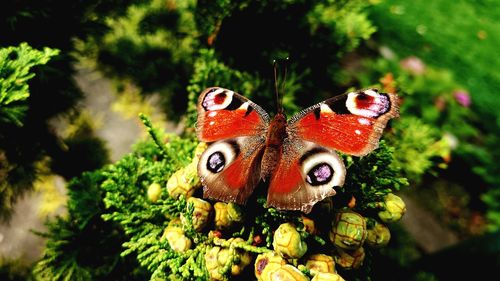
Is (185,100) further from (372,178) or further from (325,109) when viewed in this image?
(372,178)

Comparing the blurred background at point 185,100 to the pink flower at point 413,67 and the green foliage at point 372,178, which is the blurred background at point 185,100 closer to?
the pink flower at point 413,67

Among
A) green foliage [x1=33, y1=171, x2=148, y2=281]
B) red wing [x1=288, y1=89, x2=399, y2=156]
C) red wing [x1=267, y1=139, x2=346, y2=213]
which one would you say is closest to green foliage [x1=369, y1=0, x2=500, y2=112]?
red wing [x1=288, y1=89, x2=399, y2=156]

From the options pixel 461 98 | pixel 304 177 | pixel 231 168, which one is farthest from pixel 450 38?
pixel 231 168

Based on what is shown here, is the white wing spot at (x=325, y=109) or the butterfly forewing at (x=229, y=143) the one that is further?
the white wing spot at (x=325, y=109)

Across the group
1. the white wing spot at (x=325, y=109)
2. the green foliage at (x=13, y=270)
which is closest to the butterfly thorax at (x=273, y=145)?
the white wing spot at (x=325, y=109)

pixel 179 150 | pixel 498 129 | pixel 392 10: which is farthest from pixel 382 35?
pixel 179 150

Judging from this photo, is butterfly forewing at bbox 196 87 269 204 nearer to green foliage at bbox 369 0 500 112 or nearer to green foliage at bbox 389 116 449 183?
green foliage at bbox 389 116 449 183
